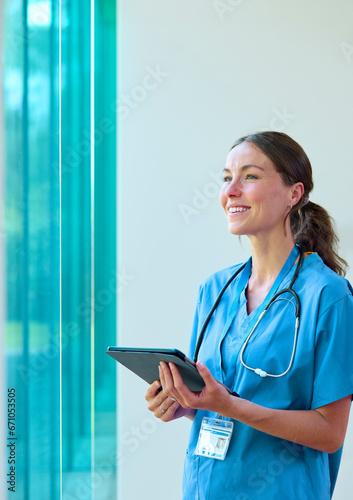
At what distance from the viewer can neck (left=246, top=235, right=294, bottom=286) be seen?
1365mm

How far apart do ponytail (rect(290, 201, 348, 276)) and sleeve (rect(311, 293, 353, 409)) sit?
0.86 feet

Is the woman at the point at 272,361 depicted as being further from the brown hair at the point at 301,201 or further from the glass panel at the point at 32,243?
the glass panel at the point at 32,243

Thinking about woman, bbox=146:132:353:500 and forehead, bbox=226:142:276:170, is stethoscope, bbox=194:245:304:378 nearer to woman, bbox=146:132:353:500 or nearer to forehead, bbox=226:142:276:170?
woman, bbox=146:132:353:500

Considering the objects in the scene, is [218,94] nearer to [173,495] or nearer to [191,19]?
[191,19]

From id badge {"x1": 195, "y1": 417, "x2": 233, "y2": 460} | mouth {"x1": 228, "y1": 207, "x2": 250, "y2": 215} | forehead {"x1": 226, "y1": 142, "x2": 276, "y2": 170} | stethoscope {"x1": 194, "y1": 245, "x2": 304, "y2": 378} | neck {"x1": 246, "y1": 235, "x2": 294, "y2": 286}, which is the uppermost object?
forehead {"x1": 226, "y1": 142, "x2": 276, "y2": 170}

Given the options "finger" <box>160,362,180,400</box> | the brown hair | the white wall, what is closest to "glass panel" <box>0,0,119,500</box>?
the white wall

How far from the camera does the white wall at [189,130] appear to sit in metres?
2.21

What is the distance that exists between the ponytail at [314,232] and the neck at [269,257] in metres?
0.06

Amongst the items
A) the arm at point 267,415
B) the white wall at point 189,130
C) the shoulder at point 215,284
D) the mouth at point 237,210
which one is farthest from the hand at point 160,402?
the white wall at point 189,130

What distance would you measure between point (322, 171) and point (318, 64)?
0.44 m

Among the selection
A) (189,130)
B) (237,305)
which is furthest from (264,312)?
(189,130)

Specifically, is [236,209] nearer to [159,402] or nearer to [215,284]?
[215,284]

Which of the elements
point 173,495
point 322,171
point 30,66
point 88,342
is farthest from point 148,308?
point 30,66

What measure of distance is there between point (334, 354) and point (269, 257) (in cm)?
33
